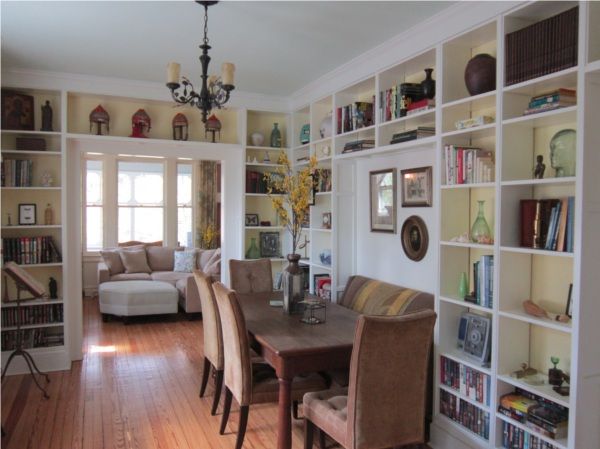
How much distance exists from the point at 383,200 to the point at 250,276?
55.7 inches

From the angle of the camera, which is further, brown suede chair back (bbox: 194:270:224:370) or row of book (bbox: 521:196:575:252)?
brown suede chair back (bbox: 194:270:224:370)

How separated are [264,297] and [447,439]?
178 centimetres

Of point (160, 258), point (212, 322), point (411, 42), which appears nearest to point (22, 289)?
point (212, 322)

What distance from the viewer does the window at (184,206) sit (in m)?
8.95

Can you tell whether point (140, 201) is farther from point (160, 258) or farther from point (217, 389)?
point (217, 389)

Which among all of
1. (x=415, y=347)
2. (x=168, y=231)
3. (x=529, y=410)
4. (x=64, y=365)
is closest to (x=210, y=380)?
(x=64, y=365)

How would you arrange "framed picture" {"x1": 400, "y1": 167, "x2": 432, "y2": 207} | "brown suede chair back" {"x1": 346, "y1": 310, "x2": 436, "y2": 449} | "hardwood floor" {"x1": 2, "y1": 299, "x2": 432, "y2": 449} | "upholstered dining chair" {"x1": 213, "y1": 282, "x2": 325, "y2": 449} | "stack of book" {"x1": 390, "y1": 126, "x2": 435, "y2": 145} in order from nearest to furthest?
"brown suede chair back" {"x1": 346, "y1": 310, "x2": 436, "y2": 449} → "upholstered dining chair" {"x1": 213, "y1": 282, "x2": 325, "y2": 449} → "hardwood floor" {"x1": 2, "y1": 299, "x2": 432, "y2": 449} → "stack of book" {"x1": 390, "y1": 126, "x2": 435, "y2": 145} → "framed picture" {"x1": 400, "y1": 167, "x2": 432, "y2": 207}

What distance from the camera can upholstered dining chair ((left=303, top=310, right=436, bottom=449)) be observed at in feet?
7.41

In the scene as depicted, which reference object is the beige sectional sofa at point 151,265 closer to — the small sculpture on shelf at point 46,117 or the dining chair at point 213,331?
the small sculpture on shelf at point 46,117

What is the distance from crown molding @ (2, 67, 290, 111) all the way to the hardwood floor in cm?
261

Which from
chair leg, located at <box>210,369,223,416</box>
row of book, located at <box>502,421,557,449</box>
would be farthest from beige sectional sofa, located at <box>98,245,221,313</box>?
row of book, located at <box>502,421,557,449</box>

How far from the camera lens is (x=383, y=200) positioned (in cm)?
411

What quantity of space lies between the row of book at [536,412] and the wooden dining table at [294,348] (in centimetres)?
89

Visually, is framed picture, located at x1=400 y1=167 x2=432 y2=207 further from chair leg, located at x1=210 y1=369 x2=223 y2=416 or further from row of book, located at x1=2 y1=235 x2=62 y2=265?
row of book, located at x1=2 y1=235 x2=62 y2=265
